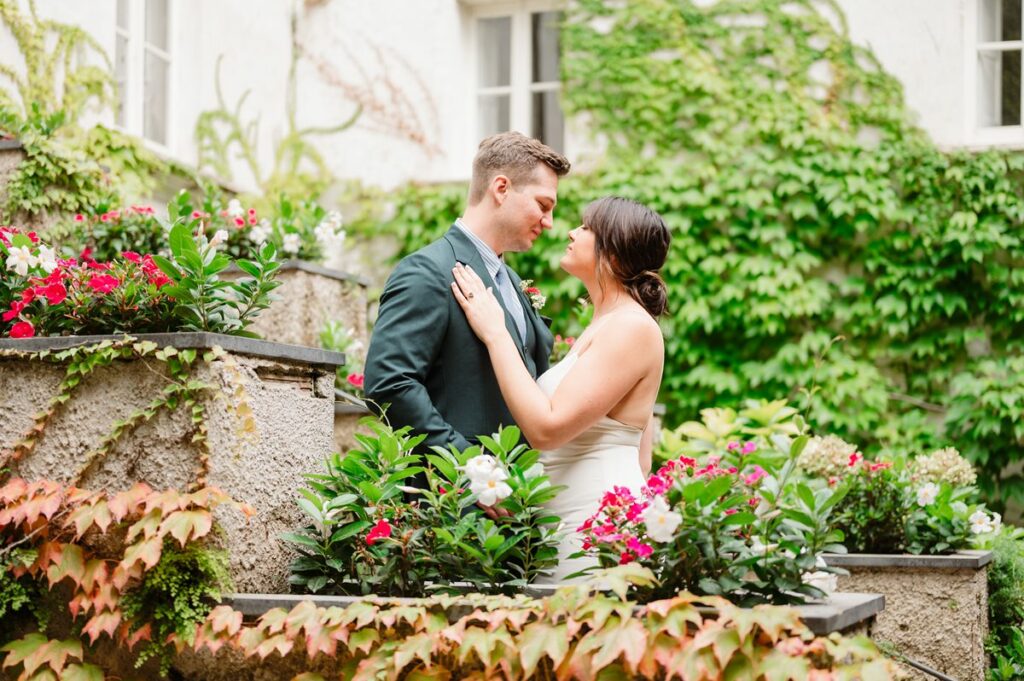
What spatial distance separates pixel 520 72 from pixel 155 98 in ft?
9.37

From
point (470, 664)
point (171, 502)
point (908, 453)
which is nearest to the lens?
point (470, 664)

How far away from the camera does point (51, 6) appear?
21.8ft

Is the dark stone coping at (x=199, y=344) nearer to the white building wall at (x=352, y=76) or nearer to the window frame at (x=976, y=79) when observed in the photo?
the white building wall at (x=352, y=76)

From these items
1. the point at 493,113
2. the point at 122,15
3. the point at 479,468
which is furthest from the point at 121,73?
the point at 479,468

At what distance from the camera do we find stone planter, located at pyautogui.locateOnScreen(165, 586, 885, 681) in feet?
9.02

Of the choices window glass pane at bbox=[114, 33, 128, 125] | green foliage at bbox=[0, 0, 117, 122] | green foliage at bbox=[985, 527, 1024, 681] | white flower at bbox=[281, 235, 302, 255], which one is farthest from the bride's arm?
window glass pane at bbox=[114, 33, 128, 125]

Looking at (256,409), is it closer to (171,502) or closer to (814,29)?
(171,502)

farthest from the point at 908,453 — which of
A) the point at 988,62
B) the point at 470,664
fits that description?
the point at 470,664

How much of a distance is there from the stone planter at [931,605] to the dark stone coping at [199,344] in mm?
2474

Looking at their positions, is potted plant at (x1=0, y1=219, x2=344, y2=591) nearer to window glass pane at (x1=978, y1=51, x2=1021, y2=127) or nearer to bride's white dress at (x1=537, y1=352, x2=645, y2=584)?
bride's white dress at (x1=537, y1=352, x2=645, y2=584)

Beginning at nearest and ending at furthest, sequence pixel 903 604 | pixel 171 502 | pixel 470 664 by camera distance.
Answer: pixel 470 664 → pixel 171 502 → pixel 903 604

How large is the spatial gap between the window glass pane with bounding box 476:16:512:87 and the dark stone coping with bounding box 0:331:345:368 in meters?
6.00

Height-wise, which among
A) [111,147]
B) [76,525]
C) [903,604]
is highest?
[111,147]

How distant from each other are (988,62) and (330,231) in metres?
4.82
